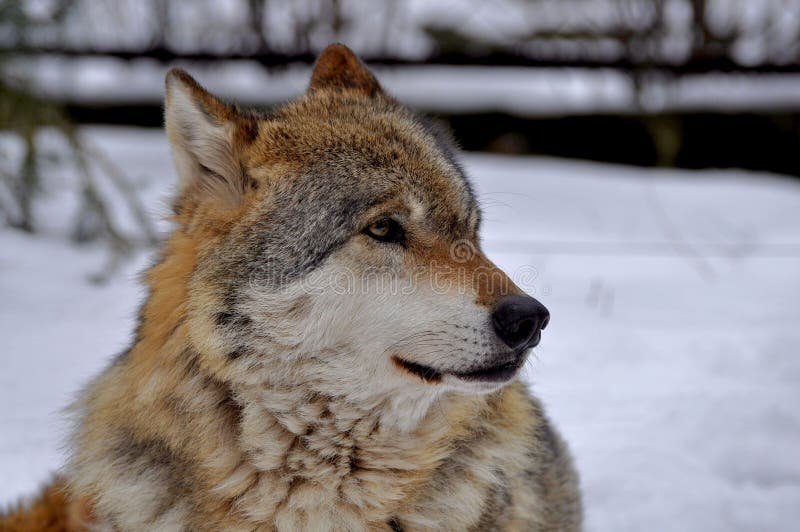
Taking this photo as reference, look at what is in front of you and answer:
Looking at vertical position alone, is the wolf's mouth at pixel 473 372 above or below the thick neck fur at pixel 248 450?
above

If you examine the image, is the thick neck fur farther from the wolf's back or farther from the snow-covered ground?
the snow-covered ground

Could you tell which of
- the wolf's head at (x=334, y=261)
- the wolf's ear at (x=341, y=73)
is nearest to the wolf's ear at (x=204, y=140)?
the wolf's head at (x=334, y=261)

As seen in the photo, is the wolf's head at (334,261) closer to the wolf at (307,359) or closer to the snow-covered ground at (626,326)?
the wolf at (307,359)

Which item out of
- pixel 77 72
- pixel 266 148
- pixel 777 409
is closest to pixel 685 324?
pixel 777 409

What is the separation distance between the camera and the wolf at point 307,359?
2.50m

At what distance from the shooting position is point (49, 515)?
9.29ft

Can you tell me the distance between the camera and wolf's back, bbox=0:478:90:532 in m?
2.76

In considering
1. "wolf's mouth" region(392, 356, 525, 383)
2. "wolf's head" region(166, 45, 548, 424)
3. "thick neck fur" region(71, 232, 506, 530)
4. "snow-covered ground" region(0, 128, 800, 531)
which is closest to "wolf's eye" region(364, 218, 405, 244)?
"wolf's head" region(166, 45, 548, 424)

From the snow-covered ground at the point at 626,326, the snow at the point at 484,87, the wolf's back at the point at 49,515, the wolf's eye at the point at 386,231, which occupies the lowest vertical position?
the snow-covered ground at the point at 626,326

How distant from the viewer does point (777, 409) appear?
4477mm

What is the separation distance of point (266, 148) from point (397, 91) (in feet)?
22.5

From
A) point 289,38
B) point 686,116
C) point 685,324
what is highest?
point 289,38

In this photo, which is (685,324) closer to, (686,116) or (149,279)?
(686,116)

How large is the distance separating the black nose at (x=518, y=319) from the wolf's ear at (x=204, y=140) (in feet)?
3.01
